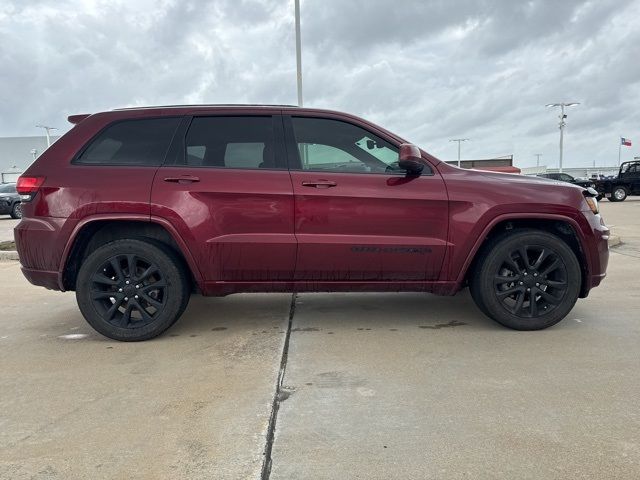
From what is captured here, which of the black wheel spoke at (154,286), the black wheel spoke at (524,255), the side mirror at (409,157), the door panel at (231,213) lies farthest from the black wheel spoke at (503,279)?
the black wheel spoke at (154,286)

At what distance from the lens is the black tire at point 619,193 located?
80.4 ft

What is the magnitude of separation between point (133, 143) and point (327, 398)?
252 cm

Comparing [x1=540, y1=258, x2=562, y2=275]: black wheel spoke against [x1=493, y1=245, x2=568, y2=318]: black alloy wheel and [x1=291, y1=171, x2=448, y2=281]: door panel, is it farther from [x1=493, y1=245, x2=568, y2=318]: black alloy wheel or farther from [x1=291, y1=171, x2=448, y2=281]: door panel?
[x1=291, y1=171, x2=448, y2=281]: door panel

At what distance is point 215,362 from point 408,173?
6.63 feet

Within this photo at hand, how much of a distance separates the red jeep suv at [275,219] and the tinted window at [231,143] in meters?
0.01

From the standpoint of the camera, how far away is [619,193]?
24.6 metres

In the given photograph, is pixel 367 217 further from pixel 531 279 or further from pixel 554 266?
pixel 554 266

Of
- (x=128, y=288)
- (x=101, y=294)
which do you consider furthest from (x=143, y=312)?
(x=101, y=294)

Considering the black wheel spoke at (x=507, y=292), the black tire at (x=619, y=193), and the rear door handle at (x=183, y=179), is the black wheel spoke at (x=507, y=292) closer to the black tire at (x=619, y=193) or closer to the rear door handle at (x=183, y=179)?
the rear door handle at (x=183, y=179)

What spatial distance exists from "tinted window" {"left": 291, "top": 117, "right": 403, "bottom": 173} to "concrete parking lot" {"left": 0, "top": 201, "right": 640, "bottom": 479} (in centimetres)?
136

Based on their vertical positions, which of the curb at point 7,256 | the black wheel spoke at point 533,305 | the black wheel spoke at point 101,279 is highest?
the black wheel spoke at point 101,279

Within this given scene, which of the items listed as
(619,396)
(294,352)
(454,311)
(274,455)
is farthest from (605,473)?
(454,311)

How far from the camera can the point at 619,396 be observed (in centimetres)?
285

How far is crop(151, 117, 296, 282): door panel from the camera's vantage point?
3770 millimetres
